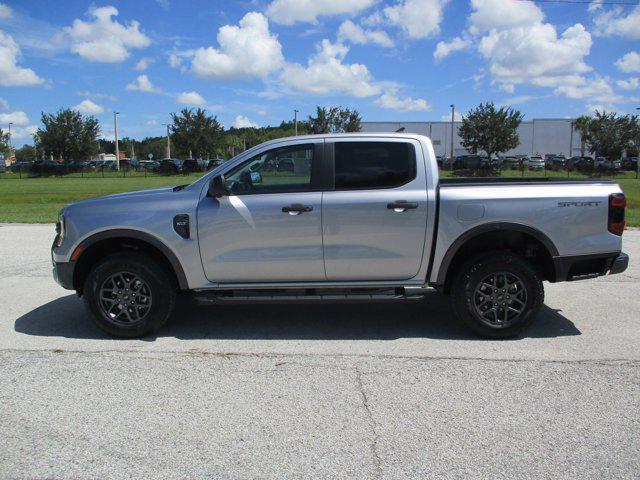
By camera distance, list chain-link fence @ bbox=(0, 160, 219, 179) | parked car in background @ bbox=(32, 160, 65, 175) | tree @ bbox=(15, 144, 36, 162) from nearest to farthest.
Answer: chain-link fence @ bbox=(0, 160, 219, 179)
parked car in background @ bbox=(32, 160, 65, 175)
tree @ bbox=(15, 144, 36, 162)

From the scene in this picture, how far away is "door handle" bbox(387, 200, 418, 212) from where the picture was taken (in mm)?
5062

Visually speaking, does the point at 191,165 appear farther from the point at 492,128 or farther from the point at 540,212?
the point at 540,212

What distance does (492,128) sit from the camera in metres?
53.0

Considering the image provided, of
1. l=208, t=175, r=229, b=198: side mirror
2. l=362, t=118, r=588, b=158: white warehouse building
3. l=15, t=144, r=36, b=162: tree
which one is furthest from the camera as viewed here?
l=15, t=144, r=36, b=162: tree

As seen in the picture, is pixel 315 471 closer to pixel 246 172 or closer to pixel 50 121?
pixel 246 172

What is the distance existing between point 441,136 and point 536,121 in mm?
15981

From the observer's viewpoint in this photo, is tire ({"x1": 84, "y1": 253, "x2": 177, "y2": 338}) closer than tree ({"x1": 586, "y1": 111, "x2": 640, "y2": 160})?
Yes

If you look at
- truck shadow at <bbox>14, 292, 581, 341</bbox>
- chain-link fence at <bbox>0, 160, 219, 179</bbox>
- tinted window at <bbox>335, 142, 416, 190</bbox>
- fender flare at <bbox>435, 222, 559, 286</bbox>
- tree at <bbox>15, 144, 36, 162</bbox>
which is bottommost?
truck shadow at <bbox>14, 292, 581, 341</bbox>

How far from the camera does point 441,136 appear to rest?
84188 mm

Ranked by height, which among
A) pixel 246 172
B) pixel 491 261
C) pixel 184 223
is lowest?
pixel 491 261

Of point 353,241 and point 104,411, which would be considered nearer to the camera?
point 104,411

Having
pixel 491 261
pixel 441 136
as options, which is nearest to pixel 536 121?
pixel 441 136

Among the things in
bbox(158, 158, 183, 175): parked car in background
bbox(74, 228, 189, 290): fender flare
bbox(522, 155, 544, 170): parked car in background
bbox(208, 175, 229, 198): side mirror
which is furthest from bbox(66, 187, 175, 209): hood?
bbox(522, 155, 544, 170): parked car in background

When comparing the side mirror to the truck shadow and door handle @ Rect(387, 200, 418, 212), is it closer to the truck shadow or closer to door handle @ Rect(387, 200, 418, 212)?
the truck shadow
